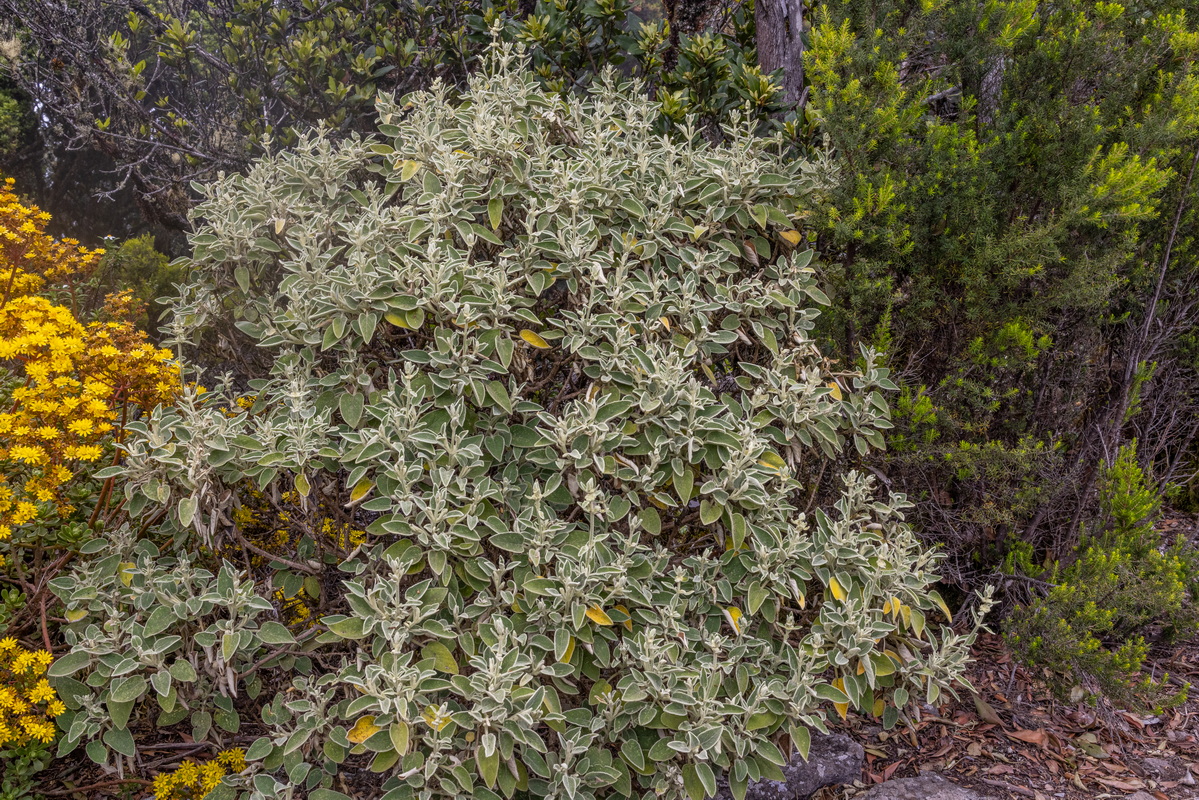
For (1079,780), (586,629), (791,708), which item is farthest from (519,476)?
(1079,780)

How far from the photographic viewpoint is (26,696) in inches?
87.5

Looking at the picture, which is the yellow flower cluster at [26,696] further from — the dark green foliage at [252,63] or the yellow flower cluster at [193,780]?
the dark green foliage at [252,63]

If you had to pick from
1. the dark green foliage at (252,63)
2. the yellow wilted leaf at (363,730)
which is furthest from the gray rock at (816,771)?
the dark green foliage at (252,63)

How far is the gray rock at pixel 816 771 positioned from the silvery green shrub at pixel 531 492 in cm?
37

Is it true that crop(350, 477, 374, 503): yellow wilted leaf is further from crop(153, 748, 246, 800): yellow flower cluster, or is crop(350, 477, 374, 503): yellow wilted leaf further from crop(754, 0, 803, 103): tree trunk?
crop(754, 0, 803, 103): tree trunk

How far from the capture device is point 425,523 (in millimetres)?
2248

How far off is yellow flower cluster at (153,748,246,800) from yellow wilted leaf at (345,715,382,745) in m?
0.64

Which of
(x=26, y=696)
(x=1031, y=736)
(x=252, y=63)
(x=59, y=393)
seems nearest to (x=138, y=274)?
(x=252, y=63)

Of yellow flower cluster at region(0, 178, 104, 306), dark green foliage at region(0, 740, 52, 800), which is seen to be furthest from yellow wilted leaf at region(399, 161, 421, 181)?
dark green foliage at region(0, 740, 52, 800)

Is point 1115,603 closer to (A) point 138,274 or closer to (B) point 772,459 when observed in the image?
(B) point 772,459

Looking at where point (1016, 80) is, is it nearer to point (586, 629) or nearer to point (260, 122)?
point (586, 629)

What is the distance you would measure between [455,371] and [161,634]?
1238mm

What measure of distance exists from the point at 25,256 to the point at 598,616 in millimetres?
2844

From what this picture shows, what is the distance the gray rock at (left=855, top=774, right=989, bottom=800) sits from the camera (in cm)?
266
